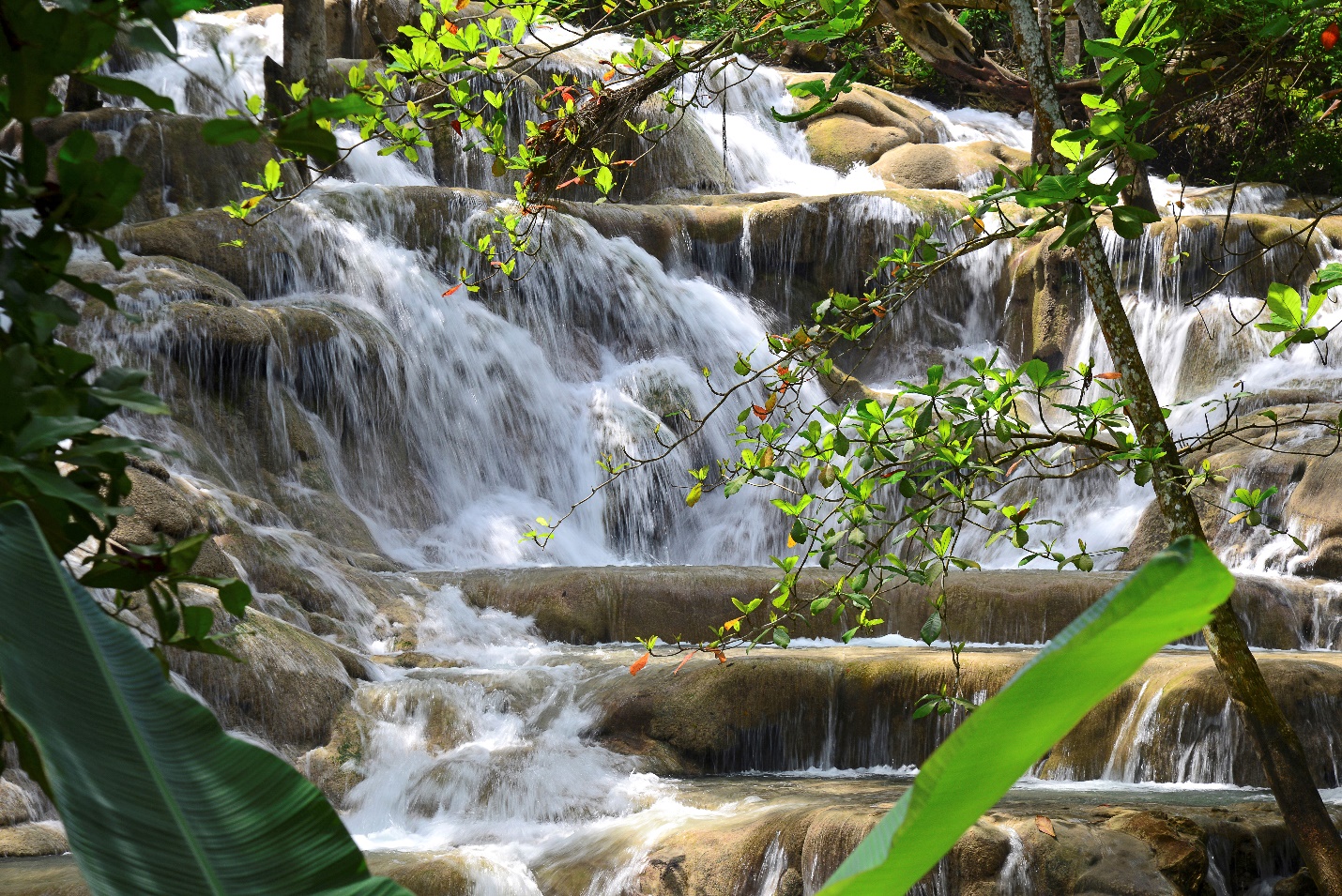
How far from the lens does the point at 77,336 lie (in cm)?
970

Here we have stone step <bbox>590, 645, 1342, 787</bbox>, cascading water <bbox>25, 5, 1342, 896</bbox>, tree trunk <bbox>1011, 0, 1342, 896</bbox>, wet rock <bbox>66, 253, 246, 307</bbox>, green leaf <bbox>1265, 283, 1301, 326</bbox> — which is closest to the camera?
green leaf <bbox>1265, 283, 1301, 326</bbox>

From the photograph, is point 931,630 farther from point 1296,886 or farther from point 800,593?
point 800,593

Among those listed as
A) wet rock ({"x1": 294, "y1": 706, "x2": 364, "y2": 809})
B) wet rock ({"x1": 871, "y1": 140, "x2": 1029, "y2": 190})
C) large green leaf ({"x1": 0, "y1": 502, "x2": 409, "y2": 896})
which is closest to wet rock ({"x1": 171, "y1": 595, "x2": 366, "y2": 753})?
wet rock ({"x1": 294, "y1": 706, "x2": 364, "y2": 809})

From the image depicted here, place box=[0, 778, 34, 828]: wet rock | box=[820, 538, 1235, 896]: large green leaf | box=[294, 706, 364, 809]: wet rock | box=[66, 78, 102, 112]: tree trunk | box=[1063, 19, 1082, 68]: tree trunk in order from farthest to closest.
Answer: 1. box=[1063, 19, 1082, 68]: tree trunk
2. box=[66, 78, 102, 112]: tree trunk
3. box=[294, 706, 364, 809]: wet rock
4. box=[0, 778, 34, 828]: wet rock
5. box=[820, 538, 1235, 896]: large green leaf

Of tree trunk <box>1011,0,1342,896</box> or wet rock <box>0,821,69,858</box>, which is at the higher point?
tree trunk <box>1011,0,1342,896</box>

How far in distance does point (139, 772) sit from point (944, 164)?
2037cm

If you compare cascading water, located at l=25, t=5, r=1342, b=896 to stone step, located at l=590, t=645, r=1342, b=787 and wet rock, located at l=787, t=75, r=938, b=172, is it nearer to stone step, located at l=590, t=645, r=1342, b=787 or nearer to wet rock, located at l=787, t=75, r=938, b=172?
stone step, located at l=590, t=645, r=1342, b=787

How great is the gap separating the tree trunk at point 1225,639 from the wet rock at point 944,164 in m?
16.3

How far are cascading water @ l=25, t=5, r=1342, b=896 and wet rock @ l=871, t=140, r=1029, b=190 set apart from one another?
549 mm

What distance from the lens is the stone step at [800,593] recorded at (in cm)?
814

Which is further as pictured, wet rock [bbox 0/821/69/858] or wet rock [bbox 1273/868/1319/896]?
wet rock [bbox 0/821/69/858]

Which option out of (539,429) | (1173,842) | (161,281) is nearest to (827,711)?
(1173,842)

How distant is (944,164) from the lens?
1984 cm

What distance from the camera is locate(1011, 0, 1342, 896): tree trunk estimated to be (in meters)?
3.34
